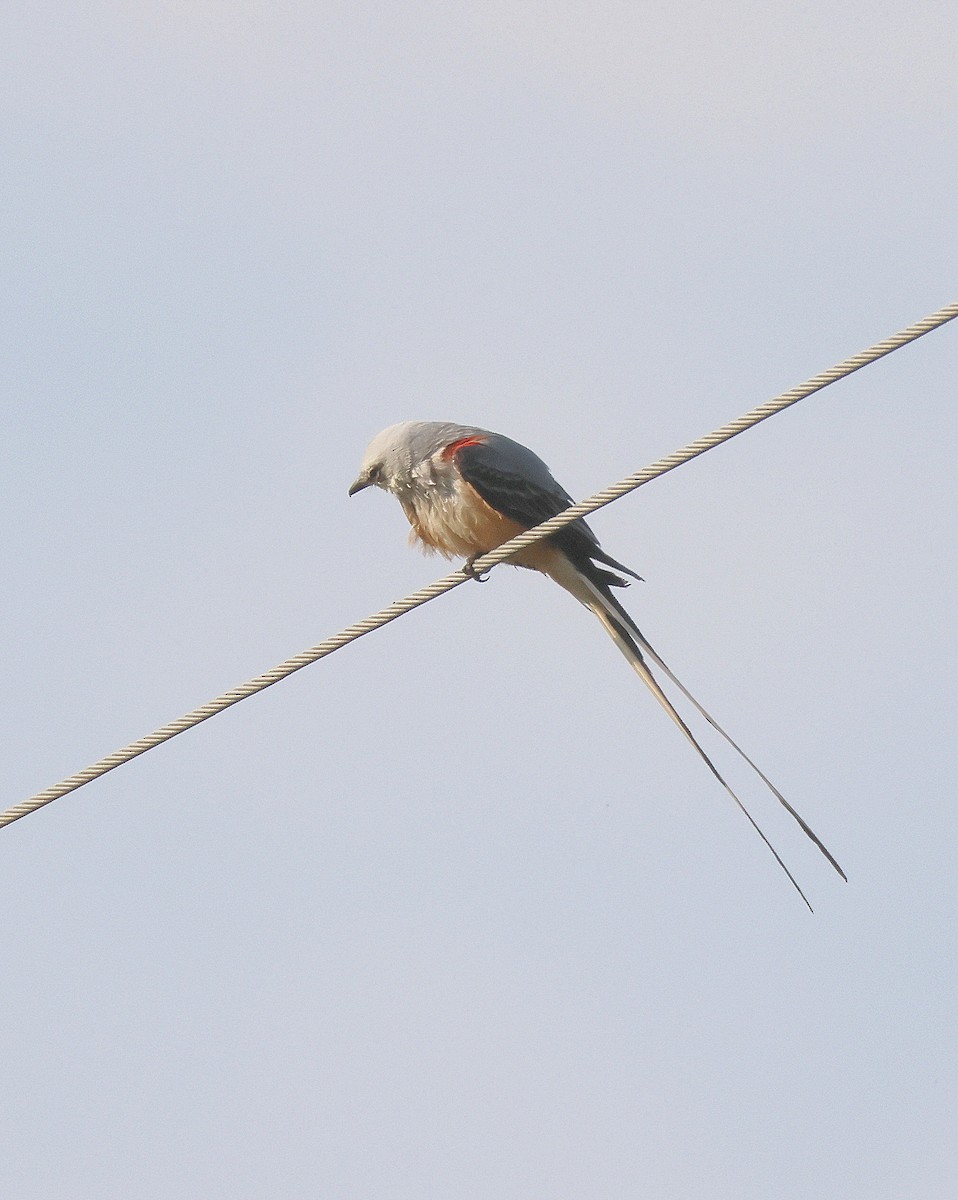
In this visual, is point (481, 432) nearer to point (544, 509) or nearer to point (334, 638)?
point (544, 509)

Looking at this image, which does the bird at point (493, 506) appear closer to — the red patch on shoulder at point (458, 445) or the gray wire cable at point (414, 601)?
the red patch on shoulder at point (458, 445)

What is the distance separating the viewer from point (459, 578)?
4602 mm

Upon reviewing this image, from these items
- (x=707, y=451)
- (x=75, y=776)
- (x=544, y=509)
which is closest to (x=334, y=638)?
(x=75, y=776)

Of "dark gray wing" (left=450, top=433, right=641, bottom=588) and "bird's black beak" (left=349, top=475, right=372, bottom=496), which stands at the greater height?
"bird's black beak" (left=349, top=475, right=372, bottom=496)

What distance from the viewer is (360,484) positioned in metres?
6.48

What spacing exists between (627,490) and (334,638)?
34.1 inches

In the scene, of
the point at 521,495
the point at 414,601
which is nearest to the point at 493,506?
the point at 521,495

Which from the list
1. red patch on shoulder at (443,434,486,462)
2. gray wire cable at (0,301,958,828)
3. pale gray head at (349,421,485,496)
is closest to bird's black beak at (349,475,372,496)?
pale gray head at (349,421,485,496)

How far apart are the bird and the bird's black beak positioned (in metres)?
0.14

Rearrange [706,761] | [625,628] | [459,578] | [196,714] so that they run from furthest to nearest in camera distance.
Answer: [625,628] < [706,761] < [459,578] < [196,714]

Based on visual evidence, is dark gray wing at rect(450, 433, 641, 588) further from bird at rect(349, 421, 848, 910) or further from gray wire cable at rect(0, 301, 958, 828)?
gray wire cable at rect(0, 301, 958, 828)

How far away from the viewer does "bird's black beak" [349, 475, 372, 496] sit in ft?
21.1

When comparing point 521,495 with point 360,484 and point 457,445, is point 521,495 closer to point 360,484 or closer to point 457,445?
point 457,445

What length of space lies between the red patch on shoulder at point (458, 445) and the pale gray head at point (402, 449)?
0.05 metres
